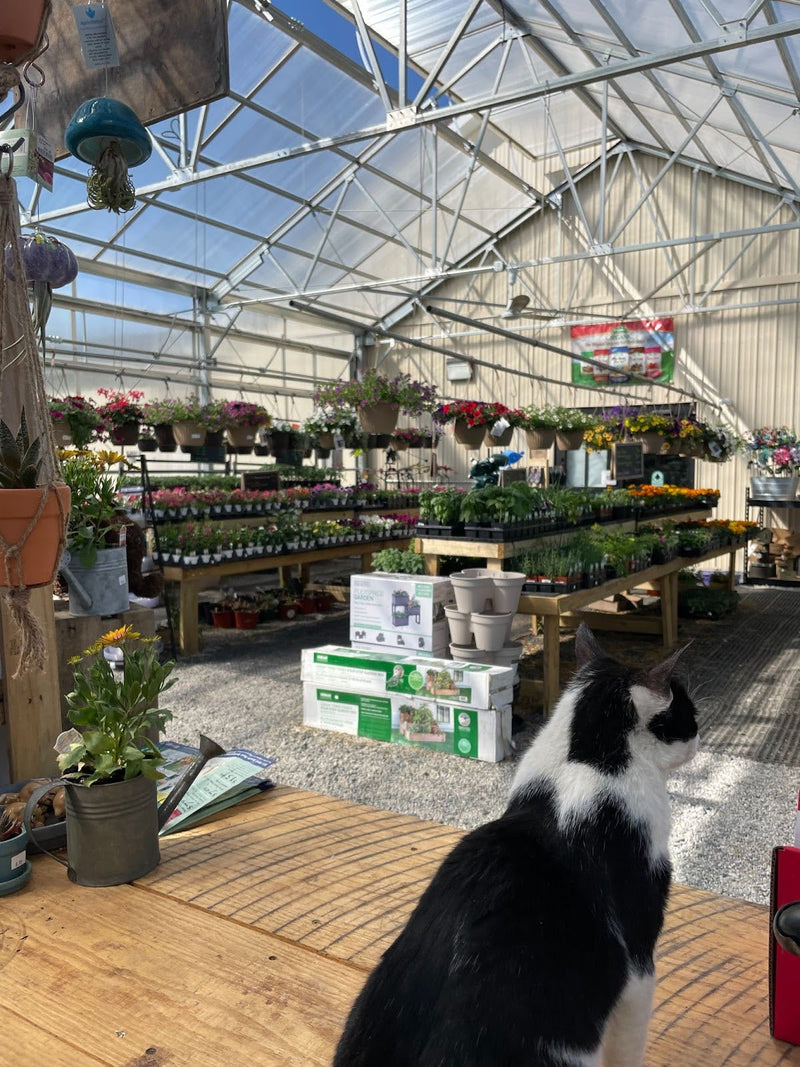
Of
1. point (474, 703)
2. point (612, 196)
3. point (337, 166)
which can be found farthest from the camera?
point (612, 196)

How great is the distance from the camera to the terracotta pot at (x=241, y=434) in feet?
26.7

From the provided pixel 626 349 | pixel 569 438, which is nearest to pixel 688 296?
pixel 626 349

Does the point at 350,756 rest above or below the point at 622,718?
below

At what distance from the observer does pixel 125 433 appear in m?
7.55

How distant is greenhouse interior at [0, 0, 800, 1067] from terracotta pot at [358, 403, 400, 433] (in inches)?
2.1

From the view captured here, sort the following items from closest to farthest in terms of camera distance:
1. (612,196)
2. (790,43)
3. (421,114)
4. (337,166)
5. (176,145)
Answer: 1. (421,114)
2. (790,43)
3. (176,145)
4. (337,166)
5. (612,196)

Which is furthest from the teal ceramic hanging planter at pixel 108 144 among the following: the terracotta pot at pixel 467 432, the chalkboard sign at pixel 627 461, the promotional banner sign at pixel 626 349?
the promotional banner sign at pixel 626 349

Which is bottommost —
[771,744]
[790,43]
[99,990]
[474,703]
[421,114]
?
[771,744]

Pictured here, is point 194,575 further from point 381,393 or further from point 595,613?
point 595,613

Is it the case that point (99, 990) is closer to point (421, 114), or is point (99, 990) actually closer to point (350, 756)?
point (350, 756)

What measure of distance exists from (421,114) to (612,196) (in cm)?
870

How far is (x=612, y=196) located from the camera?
41.3 feet

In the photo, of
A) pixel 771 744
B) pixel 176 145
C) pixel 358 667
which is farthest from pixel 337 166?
pixel 771 744

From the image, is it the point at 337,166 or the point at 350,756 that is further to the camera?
the point at 337,166
